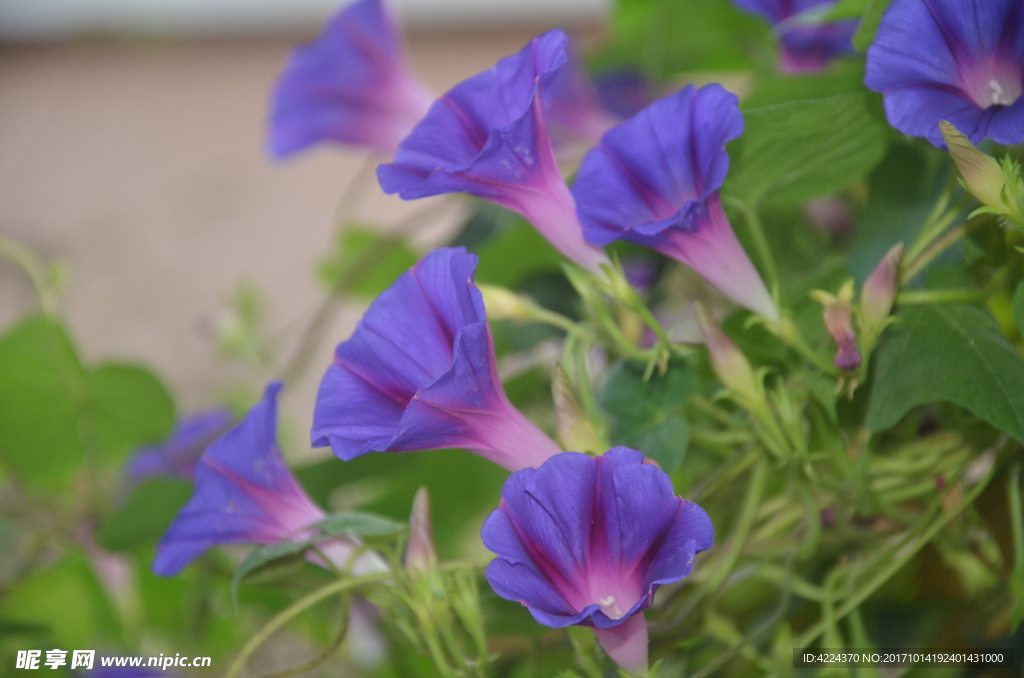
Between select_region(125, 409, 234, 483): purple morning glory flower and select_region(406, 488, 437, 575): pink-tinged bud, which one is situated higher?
select_region(406, 488, 437, 575): pink-tinged bud

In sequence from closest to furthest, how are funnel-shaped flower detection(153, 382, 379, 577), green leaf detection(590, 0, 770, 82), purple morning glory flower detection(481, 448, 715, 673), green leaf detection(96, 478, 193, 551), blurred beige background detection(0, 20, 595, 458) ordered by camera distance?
purple morning glory flower detection(481, 448, 715, 673) → funnel-shaped flower detection(153, 382, 379, 577) → green leaf detection(96, 478, 193, 551) → green leaf detection(590, 0, 770, 82) → blurred beige background detection(0, 20, 595, 458)

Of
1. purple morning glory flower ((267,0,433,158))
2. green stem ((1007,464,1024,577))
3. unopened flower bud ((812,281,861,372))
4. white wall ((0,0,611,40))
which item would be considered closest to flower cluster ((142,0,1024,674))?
unopened flower bud ((812,281,861,372))

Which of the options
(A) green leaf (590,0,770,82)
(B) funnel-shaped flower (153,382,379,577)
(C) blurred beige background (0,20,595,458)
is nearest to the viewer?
(B) funnel-shaped flower (153,382,379,577)

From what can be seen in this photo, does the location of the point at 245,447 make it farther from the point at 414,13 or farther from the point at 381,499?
the point at 414,13

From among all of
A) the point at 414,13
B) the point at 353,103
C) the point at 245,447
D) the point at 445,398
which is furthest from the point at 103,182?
the point at 445,398

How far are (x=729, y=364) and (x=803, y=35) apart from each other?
241 mm

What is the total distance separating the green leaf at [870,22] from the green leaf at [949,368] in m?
0.12

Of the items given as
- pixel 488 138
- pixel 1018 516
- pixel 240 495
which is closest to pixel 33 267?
pixel 240 495

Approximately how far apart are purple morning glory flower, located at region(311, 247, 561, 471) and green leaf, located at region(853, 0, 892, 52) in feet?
0.64

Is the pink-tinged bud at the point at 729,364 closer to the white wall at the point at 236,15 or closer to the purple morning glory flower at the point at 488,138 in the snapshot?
the purple morning glory flower at the point at 488,138

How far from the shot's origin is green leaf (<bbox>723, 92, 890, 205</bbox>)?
37 cm

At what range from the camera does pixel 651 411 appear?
378mm

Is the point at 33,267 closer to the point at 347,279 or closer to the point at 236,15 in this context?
the point at 347,279

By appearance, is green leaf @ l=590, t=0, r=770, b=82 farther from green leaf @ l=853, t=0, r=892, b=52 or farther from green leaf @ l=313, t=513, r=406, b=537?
green leaf @ l=313, t=513, r=406, b=537
